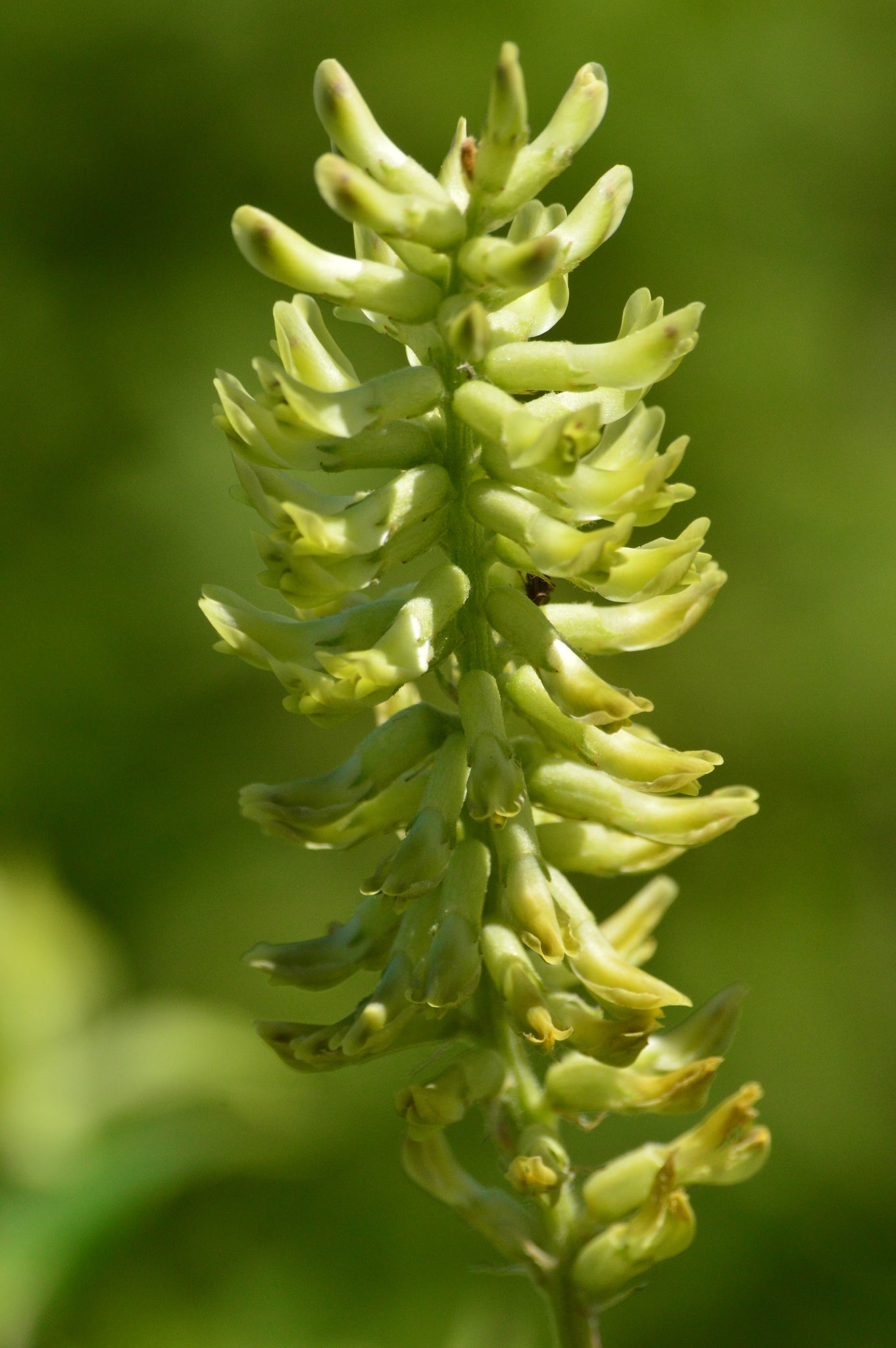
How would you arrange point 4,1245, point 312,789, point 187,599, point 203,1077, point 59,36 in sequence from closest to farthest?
point 312,789 < point 4,1245 < point 203,1077 < point 187,599 < point 59,36

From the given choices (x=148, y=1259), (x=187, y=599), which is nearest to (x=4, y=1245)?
(x=148, y=1259)

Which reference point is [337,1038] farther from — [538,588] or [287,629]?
[538,588]

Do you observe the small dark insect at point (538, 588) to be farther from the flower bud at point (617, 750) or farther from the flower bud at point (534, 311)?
the flower bud at point (534, 311)

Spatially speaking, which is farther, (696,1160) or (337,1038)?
(696,1160)

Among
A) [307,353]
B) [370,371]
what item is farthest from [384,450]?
[370,371]

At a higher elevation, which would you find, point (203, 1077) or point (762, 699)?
point (762, 699)

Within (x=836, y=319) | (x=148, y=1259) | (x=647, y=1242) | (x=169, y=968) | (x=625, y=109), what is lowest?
(x=148, y=1259)

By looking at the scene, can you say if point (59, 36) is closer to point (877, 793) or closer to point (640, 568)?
point (877, 793)
